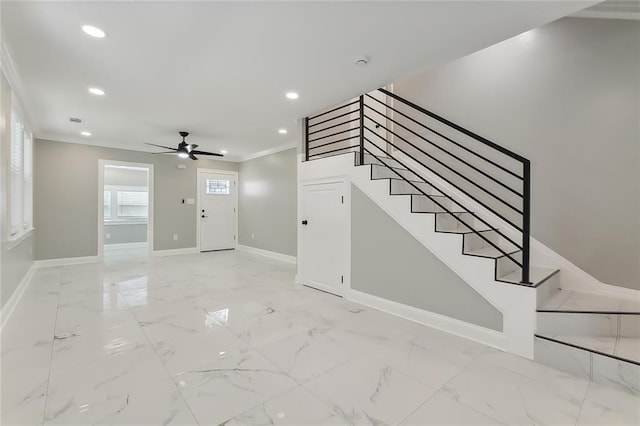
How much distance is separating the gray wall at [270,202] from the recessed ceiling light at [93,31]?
13.0 feet

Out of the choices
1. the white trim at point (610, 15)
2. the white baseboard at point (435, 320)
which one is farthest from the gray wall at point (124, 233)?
the white trim at point (610, 15)

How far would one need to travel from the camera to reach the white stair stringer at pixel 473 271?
224 centimetres

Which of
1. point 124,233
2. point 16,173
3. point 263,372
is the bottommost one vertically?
point 263,372

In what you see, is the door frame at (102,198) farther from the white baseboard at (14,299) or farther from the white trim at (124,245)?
the white trim at (124,245)

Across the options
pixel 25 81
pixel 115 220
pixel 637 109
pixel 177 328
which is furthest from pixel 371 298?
pixel 115 220

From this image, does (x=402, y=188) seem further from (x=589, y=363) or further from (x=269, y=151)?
(x=269, y=151)

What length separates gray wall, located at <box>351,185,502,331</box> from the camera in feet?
8.45

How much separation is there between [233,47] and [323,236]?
2436 millimetres

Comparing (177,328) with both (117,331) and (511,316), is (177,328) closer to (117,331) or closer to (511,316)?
(117,331)

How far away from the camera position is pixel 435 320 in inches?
109

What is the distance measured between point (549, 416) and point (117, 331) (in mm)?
3316

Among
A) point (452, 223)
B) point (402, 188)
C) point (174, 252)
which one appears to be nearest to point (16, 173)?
point (174, 252)

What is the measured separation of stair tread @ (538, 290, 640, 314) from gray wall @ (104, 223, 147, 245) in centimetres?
983

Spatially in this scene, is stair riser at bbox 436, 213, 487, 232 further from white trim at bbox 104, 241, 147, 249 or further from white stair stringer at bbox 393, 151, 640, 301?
white trim at bbox 104, 241, 147, 249
